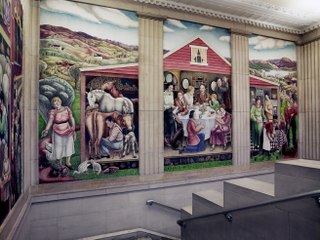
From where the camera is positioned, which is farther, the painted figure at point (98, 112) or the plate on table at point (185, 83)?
the plate on table at point (185, 83)

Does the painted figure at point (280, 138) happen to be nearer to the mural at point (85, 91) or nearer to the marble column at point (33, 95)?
the mural at point (85, 91)

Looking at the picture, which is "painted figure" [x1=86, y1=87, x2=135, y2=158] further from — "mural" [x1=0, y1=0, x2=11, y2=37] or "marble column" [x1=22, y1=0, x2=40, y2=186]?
"mural" [x1=0, y1=0, x2=11, y2=37]

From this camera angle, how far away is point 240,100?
538 centimetres

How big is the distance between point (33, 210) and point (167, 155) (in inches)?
98.0

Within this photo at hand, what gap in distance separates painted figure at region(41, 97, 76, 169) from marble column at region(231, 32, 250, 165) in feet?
11.4

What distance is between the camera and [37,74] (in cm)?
372

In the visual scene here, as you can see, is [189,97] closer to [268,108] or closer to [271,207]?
[268,108]

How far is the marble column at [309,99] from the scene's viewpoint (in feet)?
19.4

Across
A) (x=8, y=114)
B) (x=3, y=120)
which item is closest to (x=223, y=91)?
(x=8, y=114)

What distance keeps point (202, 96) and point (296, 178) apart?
10.5 ft

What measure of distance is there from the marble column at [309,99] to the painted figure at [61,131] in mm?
5688

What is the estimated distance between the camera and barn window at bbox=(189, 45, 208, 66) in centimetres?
497

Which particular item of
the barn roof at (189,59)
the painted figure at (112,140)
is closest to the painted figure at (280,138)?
the barn roof at (189,59)

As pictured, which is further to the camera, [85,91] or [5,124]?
[85,91]
